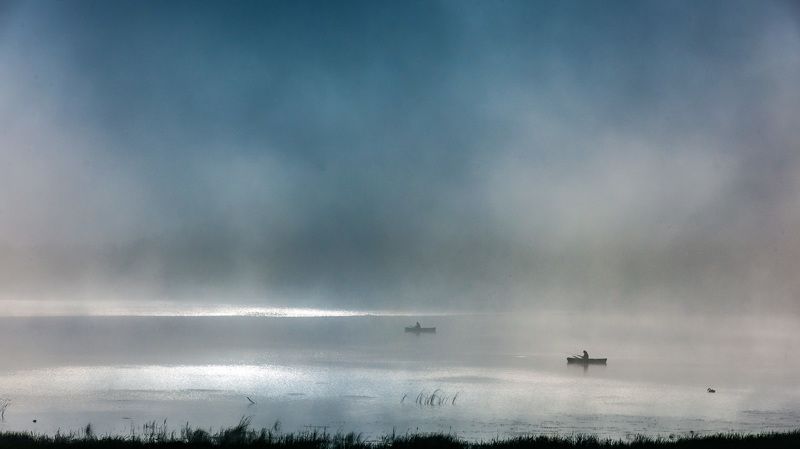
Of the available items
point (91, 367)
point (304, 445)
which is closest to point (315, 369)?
point (91, 367)

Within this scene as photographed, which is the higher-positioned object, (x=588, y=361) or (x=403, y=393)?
(x=588, y=361)

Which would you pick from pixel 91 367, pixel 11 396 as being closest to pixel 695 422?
pixel 11 396

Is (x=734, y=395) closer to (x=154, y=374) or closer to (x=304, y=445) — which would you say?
(x=304, y=445)

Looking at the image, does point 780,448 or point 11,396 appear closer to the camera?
point 780,448

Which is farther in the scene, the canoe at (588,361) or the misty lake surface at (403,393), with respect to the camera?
the canoe at (588,361)

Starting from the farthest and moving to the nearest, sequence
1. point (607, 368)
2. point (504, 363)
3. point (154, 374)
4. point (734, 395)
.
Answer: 1. point (504, 363)
2. point (607, 368)
3. point (154, 374)
4. point (734, 395)

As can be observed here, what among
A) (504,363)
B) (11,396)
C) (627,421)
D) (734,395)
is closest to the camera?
(627,421)

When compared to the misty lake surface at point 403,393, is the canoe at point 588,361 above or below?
above

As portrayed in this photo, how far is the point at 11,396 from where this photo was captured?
181ft

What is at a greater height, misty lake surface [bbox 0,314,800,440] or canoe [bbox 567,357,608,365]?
canoe [bbox 567,357,608,365]

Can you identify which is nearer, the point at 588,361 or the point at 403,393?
the point at 403,393

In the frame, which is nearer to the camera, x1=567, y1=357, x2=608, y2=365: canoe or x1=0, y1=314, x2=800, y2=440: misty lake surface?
x1=0, y1=314, x2=800, y2=440: misty lake surface

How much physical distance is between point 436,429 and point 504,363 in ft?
204

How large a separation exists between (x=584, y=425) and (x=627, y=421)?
137 inches
